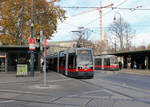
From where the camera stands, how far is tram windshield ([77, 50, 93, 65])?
2088 centimetres

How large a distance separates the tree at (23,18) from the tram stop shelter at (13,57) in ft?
8.53

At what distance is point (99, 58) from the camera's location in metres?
41.2

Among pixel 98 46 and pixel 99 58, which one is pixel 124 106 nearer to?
pixel 99 58

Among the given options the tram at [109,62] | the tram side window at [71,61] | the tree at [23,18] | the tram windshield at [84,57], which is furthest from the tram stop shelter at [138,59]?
the tram side window at [71,61]

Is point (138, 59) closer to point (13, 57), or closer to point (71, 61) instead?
point (71, 61)

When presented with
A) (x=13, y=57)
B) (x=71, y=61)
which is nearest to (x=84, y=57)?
(x=71, y=61)

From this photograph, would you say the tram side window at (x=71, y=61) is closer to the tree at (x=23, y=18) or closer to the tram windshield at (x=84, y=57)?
the tram windshield at (x=84, y=57)

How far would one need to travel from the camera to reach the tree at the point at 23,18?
30.1 metres

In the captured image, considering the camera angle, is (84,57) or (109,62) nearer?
(84,57)

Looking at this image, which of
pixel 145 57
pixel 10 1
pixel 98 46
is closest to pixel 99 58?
pixel 145 57

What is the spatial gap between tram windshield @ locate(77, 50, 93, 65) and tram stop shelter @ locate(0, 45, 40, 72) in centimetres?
908

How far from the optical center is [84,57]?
69.3 ft

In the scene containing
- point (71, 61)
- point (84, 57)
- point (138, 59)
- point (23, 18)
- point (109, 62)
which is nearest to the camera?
point (84, 57)

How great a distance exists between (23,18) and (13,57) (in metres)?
6.25
